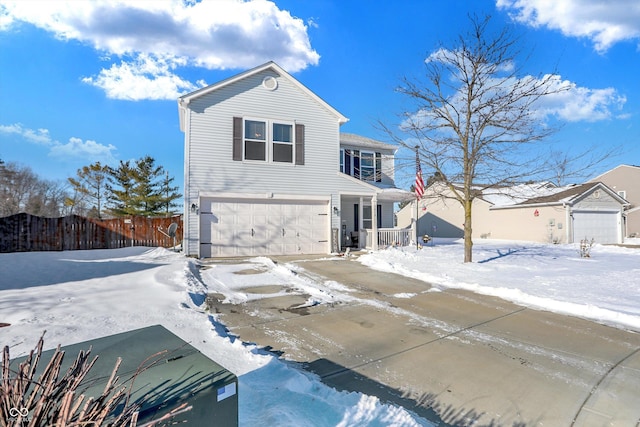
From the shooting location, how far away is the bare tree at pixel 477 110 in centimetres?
941

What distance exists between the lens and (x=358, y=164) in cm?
1650

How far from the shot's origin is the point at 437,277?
807 cm

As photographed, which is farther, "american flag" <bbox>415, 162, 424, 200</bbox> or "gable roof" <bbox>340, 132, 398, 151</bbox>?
"gable roof" <bbox>340, 132, 398, 151</bbox>

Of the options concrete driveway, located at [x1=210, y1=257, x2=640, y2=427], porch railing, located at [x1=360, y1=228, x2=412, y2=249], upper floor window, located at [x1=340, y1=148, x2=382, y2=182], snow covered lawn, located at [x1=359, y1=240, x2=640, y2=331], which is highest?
upper floor window, located at [x1=340, y1=148, x2=382, y2=182]

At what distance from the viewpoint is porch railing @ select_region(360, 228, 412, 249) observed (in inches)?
552

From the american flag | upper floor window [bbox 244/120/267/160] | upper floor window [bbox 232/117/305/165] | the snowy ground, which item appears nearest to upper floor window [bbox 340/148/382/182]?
the american flag

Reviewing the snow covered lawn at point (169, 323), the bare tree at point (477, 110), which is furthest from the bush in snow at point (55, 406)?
the bare tree at point (477, 110)

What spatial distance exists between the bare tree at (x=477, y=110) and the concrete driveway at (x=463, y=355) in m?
5.53

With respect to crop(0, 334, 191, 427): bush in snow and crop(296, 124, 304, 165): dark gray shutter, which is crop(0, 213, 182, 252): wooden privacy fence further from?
crop(0, 334, 191, 427): bush in snow

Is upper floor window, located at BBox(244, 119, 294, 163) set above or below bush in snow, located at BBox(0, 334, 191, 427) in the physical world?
above

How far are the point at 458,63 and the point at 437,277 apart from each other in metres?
6.95

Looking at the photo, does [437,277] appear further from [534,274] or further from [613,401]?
[613,401]

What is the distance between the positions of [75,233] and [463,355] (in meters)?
17.3

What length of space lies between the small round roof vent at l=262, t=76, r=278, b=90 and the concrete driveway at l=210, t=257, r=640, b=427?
31.0 feet
